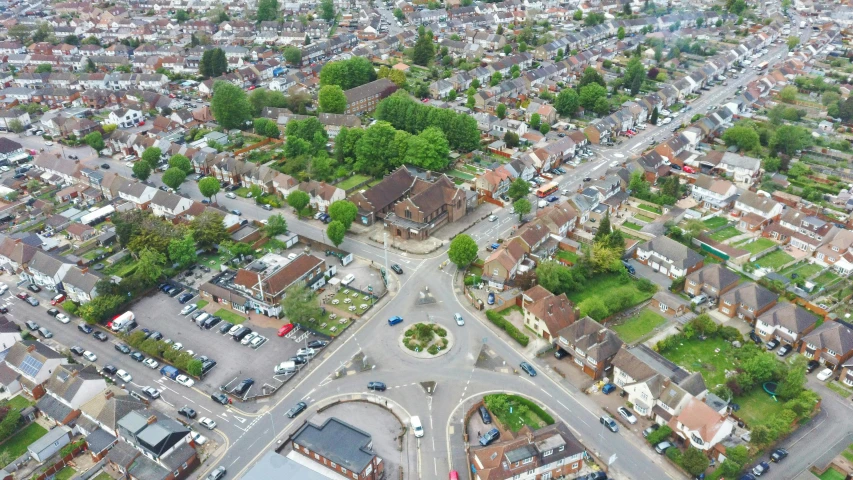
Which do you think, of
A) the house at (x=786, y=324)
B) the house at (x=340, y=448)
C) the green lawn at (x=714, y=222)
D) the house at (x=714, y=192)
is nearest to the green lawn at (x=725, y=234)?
the green lawn at (x=714, y=222)

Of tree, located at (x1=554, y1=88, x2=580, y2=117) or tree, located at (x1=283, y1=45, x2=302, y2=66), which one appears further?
tree, located at (x1=283, y1=45, x2=302, y2=66)

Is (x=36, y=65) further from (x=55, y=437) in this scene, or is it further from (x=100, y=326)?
(x=55, y=437)

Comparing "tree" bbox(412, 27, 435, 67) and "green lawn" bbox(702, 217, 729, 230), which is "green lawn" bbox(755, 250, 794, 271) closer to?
"green lawn" bbox(702, 217, 729, 230)

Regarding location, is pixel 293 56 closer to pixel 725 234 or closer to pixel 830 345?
pixel 725 234

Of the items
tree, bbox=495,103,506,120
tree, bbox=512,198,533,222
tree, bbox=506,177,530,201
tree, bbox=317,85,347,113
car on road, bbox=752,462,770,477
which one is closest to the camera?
car on road, bbox=752,462,770,477

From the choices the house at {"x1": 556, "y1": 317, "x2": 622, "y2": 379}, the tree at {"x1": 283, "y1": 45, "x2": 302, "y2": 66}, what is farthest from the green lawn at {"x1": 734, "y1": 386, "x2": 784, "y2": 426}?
the tree at {"x1": 283, "y1": 45, "x2": 302, "y2": 66}

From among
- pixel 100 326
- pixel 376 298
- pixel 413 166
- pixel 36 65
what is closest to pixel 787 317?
pixel 376 298

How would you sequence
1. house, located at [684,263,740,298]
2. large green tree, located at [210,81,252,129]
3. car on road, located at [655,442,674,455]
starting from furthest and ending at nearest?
large green tree, located at [210,81,252,129] < house, located at [684,263,740,298] < car on road, located at [655,442,674,455]
